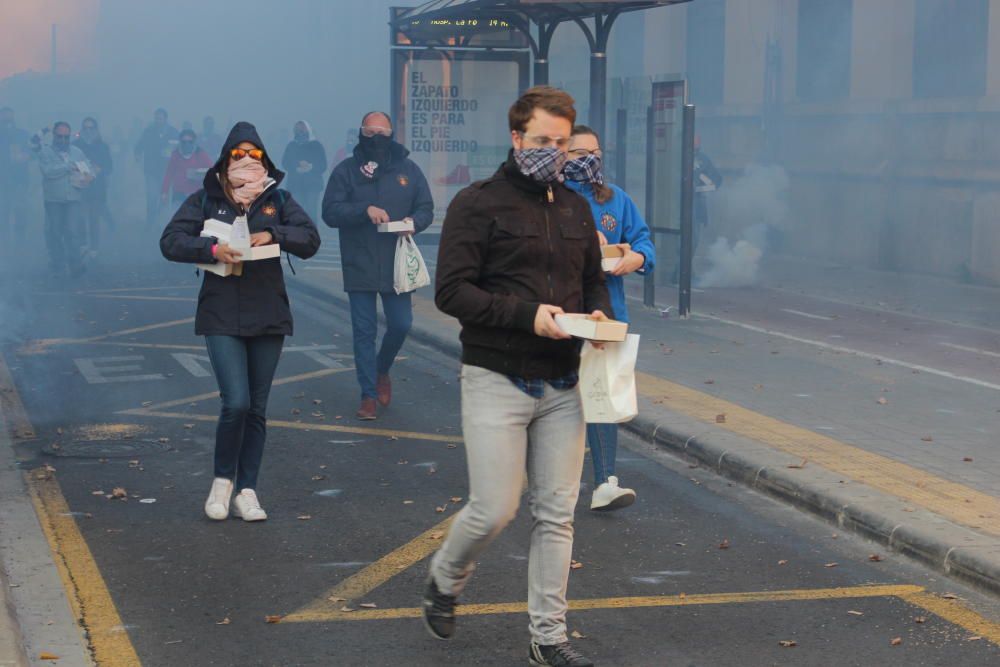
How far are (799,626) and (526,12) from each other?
10.7 metres

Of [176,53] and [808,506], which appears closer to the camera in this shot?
[808,506]

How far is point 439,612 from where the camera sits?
4.82 m

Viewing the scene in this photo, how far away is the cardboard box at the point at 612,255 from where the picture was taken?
5758 millimetres

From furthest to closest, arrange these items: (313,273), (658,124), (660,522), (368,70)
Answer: (368,70) < (313,273) < (658,124) < (660,522)

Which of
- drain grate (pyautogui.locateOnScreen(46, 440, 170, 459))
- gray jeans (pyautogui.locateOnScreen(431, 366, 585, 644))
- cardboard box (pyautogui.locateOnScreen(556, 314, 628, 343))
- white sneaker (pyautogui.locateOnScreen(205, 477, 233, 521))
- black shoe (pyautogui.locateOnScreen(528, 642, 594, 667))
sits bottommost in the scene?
drain grate (pyautogui.locateOnScreen(46, 440, 170, 459))

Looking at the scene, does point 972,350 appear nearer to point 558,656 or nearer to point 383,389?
point 383,389

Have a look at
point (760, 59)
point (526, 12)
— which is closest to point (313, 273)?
point (526, 12)

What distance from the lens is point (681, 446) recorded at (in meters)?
8.27

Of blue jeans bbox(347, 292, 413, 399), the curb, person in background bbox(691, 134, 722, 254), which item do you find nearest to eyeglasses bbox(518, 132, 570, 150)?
the curb

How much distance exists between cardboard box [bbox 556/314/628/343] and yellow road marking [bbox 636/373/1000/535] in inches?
104

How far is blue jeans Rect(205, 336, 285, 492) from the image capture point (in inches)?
257

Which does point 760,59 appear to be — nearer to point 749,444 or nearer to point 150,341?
point 150,341

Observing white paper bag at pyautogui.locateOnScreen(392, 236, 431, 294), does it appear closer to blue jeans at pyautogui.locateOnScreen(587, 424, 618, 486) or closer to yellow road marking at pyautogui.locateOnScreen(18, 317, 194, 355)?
blue jeans at pyautogui.locateOnScreen(587, 424, 618, 486)

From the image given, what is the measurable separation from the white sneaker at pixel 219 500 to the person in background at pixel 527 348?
7.53 ft
